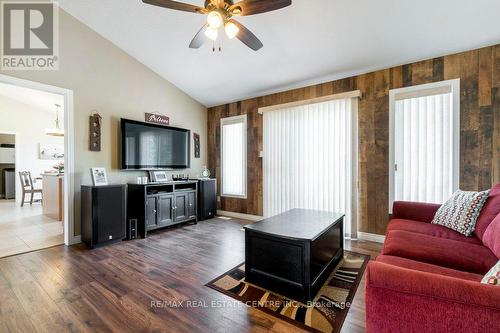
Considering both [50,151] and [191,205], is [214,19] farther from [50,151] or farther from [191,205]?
[50,151]

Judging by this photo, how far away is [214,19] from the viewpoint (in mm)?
1947

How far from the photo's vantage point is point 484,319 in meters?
0.79

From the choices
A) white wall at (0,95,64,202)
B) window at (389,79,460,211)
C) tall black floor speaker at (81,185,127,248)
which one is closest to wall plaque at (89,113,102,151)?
tall black floor speaker at (81,185,127,248)

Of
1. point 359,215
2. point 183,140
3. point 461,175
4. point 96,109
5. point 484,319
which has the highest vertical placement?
point 96,109

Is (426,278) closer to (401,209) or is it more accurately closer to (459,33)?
(401,209)

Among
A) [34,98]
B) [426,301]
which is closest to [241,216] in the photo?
[426,301]

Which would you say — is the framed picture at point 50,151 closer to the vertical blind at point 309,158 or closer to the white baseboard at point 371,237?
the vertical blind at point 309,158

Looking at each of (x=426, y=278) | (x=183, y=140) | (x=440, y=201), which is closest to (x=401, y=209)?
(x=440, y=201)

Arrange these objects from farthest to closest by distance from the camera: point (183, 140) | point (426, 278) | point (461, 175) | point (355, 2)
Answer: point (183, 140) < point (461, 175) < point (355, 2) < point (426, 278)

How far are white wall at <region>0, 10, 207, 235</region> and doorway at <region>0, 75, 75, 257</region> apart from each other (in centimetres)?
11

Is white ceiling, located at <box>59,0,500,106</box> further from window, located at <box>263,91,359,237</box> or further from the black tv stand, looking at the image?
the black tv stand

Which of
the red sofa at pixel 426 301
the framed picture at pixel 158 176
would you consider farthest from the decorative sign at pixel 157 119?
the red sofa at pixel 426 301

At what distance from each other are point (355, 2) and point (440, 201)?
2.51m

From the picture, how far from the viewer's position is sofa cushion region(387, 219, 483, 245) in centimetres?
186
